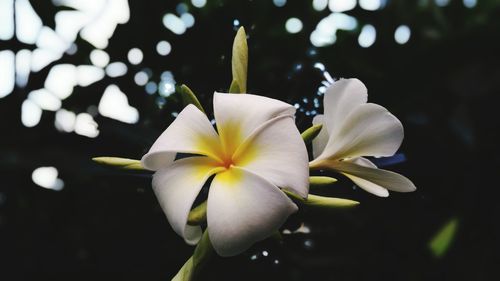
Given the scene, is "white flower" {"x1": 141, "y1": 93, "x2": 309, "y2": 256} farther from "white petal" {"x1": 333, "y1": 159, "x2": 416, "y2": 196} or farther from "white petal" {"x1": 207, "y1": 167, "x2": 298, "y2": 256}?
"white petal" {"x1": 333, "y1": 159, "x2": 416, "y2": 196}

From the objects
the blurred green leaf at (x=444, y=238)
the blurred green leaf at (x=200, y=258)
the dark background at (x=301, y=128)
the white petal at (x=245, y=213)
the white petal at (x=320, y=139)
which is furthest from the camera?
the blurred green leaf at (x=444, y=238)

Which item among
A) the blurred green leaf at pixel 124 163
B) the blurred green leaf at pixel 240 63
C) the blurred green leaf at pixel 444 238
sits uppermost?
the blurred green leaf at pixel 240 63

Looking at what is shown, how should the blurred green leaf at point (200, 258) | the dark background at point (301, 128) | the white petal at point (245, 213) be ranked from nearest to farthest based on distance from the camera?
1. the white petal at point (245, 213)
2. the blurred green leaf at point (200, 258)
3. the dark background at point (301, 128)

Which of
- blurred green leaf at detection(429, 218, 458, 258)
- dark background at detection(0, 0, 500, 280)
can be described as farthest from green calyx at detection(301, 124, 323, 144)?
blurred green leaf at detection(429, 218, 458, 258)

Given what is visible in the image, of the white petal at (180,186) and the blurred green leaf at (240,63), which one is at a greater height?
the blurred green leaf at (240,63)

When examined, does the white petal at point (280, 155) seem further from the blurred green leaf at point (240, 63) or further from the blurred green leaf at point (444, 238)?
the blurred green leaf at point (444, 238)

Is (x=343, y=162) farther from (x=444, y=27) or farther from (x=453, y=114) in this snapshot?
(x=444, y=27)

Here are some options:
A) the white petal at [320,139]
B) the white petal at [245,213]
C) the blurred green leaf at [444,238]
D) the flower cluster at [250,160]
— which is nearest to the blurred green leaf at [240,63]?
the flower cluster at [250,160]
